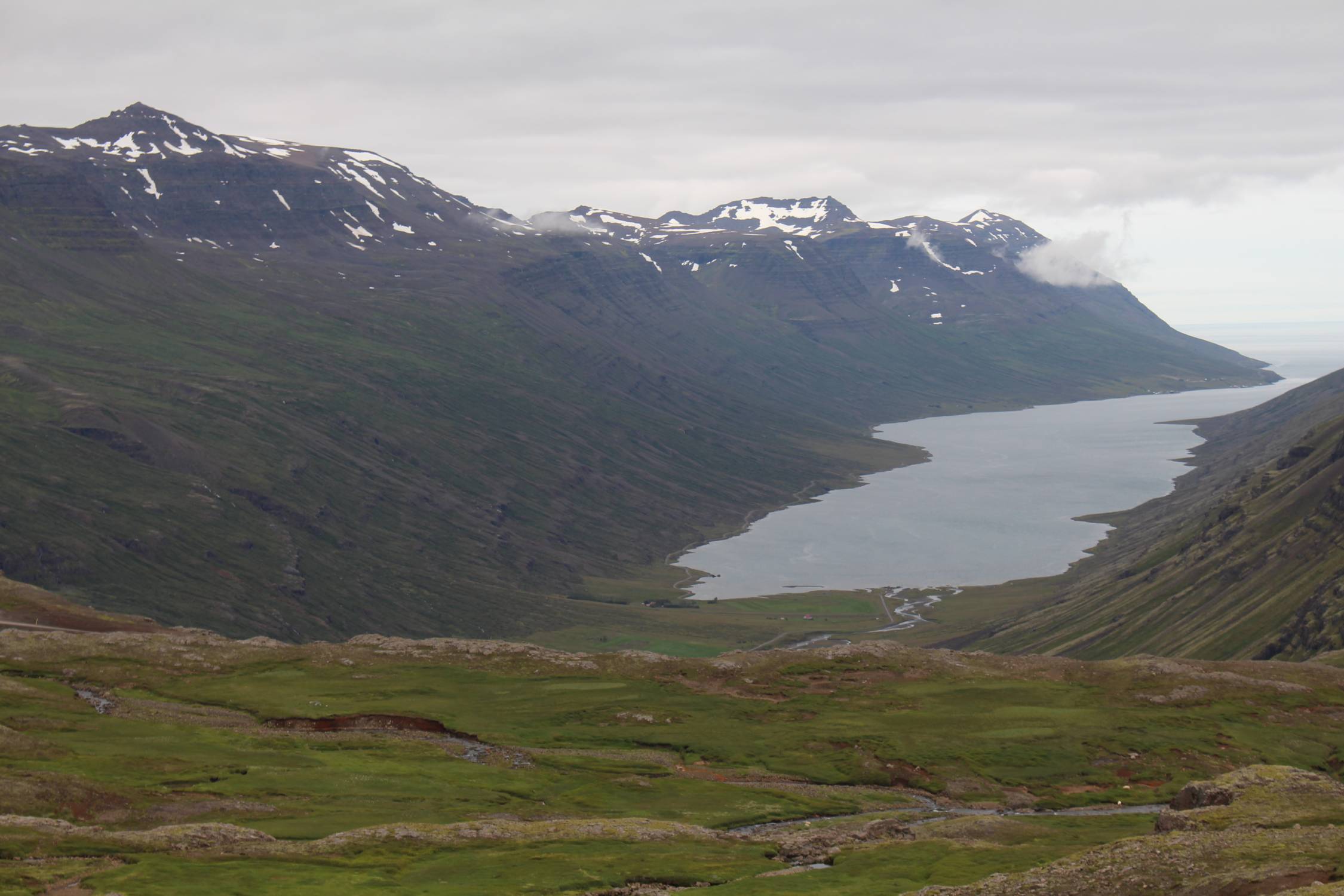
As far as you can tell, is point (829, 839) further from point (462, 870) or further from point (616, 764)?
point (616, 764)

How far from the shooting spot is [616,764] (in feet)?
252

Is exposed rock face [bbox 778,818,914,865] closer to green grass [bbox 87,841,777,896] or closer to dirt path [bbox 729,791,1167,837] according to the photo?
green grass [bbox 87,841,777,896]

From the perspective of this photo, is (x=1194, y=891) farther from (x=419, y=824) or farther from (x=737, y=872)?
(x=419, y=824)

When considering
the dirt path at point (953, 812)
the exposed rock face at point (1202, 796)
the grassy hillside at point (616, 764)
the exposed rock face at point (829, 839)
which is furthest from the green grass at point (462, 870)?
the exposed rock face at point (1202, 796)

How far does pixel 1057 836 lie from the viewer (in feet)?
196

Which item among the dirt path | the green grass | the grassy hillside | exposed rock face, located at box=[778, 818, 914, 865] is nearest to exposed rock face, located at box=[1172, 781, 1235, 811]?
the grassy hillside

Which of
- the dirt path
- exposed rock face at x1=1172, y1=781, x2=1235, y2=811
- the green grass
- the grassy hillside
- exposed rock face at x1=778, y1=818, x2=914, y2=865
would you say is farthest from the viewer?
the dirt path

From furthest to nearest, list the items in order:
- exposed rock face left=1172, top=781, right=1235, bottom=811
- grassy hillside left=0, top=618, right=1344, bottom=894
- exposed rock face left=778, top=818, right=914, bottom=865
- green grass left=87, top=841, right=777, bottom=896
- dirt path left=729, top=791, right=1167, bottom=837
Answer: dirt path left=729, top=791, right=1167, bottom=837 → exposed rock face left=1172, top=781, right=1235, bottom=811 → exposed rock face left=778, top=818, right=914, bottom=865 → grassy hillside left=0, top=618, right=1344, bottom=894 → green grass left=87, top=841, right=777, bottom=896

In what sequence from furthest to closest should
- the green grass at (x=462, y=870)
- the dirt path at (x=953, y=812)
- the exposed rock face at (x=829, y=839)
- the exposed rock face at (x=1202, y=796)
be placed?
the dirt path at (x=953, y=812), the exposed rock face at (x=1202, y=796), the exposed rock face at (x=829, y=839), the green grass at (x=462, y=870)

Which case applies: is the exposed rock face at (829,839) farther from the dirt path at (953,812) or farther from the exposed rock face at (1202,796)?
the exposed rock face at (1202,796)

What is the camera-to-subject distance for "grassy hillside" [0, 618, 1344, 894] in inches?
2032

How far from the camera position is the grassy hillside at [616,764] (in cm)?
5162

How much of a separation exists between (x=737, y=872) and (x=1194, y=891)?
1870 cm

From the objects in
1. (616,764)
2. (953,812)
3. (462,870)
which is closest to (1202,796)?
(953,812)
